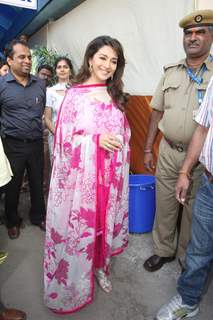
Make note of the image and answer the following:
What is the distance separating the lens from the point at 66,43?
16.7 feet

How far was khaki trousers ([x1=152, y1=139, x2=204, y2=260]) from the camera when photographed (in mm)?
2066

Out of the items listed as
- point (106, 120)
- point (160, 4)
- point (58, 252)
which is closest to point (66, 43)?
point (160, 4)

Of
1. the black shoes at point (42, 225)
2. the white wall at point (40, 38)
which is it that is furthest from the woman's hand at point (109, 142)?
the white wall at point (40, 38)

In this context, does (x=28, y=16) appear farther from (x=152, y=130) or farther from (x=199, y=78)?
(x=199, y=78)

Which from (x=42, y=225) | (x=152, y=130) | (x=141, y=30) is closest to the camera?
(x=152, y=130)

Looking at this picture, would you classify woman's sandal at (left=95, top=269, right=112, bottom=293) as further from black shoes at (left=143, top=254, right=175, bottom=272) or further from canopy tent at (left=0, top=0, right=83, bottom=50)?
canopy tent at (left=0, top=0, right=83, bottom=50)

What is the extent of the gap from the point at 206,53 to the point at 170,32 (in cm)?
94

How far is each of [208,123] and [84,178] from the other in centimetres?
73

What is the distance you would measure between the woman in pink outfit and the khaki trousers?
1.45ft

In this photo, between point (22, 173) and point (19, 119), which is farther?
point (22, 173)

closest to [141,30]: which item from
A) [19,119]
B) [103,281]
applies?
[19,119]

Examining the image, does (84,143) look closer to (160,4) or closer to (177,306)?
(177,306)

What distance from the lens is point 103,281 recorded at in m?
2.06

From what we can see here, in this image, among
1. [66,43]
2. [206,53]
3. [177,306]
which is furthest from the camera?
[66,43]
